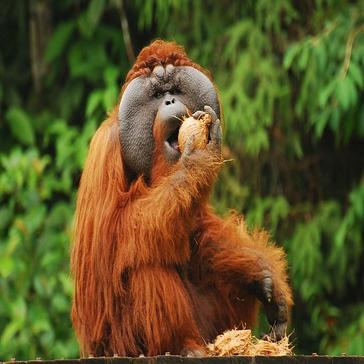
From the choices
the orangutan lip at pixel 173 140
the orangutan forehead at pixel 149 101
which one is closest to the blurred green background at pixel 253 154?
the orangutan forehead at pixel 149 101

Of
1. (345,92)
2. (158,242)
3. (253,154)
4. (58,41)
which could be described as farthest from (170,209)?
(58,41)

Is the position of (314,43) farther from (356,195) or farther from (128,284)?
(128,284)

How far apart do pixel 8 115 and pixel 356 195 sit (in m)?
2.68

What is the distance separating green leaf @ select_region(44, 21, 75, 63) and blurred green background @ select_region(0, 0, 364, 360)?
12mm

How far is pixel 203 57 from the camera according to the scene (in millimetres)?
8953

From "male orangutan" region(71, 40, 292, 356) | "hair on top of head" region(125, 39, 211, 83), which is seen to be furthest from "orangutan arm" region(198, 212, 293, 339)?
"hair on top of head" region(125, 39, 211, 83)

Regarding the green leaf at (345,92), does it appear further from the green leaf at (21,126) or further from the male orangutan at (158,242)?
the green leaf at (21,126)

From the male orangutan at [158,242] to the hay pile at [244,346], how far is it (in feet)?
0.51

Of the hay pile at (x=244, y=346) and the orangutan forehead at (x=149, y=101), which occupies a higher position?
the orangutan forehead at (x=149, y=101)

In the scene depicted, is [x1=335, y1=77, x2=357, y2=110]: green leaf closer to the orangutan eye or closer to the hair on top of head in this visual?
the hair on top of head

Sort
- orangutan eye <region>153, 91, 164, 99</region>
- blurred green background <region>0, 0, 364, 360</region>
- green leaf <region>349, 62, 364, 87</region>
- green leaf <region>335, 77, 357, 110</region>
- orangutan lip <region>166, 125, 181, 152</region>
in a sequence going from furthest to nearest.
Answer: blurred green background <region>0, 0, 364, 360</region>
green leaf <region>349, 62, 364, 87</region>
green leaf <region>335, 77, 357, 110</region>
orangutan eye <region>153, 91, 164, 99</region>
orangutan lip <region>166, 125, 181, 152</region>

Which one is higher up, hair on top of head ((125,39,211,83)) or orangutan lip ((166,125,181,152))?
hair on top of head ((125,39,211,83))

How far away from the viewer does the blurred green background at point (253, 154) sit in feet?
26.9

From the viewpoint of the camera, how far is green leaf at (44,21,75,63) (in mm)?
9367
